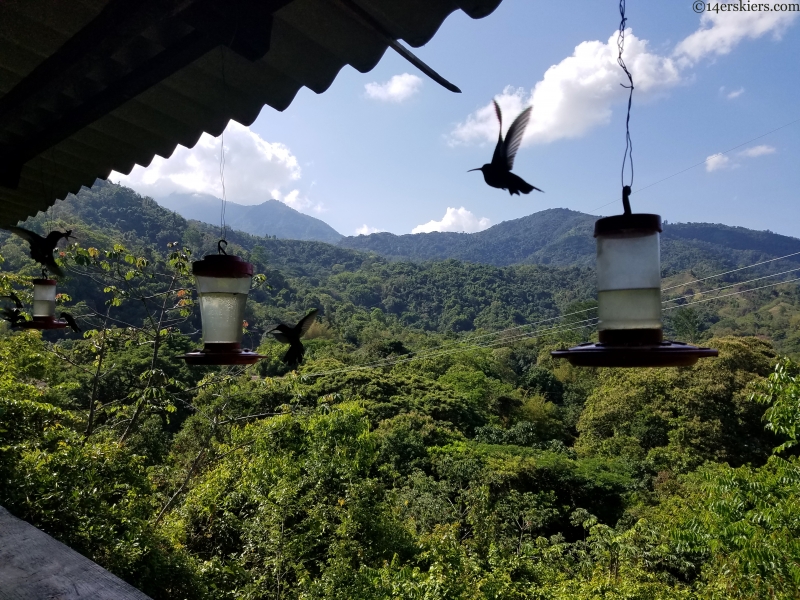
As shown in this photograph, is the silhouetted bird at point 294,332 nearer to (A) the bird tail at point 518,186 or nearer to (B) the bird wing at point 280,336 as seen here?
(B) the bird wing at point 280,336

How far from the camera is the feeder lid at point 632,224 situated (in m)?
0.90

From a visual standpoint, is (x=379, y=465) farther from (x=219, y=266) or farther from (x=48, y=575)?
(x=48, y=575)

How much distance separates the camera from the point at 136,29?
3.33 ft

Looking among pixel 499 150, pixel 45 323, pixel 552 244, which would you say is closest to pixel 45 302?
pixel 45 323

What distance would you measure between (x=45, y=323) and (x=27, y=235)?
3.07ft

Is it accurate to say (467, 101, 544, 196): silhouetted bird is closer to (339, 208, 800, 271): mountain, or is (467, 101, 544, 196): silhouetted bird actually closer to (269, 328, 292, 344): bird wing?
(269, 328, 292, 344): bird wing

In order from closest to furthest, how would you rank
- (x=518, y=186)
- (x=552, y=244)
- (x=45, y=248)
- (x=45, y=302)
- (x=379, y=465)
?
(x=518, y=186), (x=45, y=248), (x=45, y=302), (x=379, y=465), (x=552, y=244)

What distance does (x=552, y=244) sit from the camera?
134750 millimetres

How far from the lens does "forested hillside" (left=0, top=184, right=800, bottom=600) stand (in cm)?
420

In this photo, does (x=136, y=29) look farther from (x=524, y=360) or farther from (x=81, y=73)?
(x=524, y=360)

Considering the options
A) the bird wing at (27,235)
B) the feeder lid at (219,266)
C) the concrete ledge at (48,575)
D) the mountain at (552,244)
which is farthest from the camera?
the mountain at (552,244)

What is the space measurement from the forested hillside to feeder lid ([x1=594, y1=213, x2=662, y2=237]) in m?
1.22

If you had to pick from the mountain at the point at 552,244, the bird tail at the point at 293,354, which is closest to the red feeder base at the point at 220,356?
the bird tail at the point at 293,354

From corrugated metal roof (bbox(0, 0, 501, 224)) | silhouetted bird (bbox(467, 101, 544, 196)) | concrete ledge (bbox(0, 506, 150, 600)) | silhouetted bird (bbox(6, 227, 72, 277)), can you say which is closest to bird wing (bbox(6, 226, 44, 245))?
silhouetted bird (bbox(6, 227, 72, 277))
